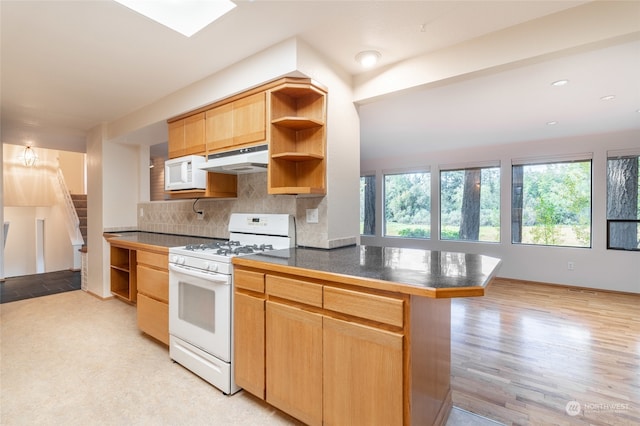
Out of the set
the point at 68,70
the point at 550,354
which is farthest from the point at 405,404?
the point at 68,70

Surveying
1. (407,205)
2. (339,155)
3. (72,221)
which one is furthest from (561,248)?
(72,221)

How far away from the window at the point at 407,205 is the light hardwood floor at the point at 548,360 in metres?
2.45

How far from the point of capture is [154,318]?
2.57m

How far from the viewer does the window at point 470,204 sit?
5.40 metres

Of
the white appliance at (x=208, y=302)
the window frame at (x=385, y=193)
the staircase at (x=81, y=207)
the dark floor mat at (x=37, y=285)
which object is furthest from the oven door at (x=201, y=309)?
the staircase at (x=81, y=207)

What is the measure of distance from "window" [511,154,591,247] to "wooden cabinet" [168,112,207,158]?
511cm

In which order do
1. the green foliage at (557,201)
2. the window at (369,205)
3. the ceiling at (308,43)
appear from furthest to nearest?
the window at (369,205), the green foliage at (557,201), the ceiling at (308,43)

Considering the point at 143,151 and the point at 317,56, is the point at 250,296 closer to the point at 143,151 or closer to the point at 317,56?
the point at 317,56

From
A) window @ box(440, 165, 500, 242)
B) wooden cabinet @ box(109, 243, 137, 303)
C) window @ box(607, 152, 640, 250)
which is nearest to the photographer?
wooden cabinet @ box(109, 243, 137, 303)

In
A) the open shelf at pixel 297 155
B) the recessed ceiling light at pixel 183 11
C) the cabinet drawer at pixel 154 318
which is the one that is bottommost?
the cabinet drawer at pixel 154 318

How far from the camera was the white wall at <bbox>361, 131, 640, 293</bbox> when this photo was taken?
173 inches

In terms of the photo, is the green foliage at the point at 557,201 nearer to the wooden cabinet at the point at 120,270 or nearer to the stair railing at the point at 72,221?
the wooden cabinet at the point at 120,270

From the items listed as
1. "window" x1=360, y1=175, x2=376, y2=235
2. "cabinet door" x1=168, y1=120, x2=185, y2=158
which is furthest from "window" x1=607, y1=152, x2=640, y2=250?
"cabinet door" x1=168, y1=120, x2=185, y2=158

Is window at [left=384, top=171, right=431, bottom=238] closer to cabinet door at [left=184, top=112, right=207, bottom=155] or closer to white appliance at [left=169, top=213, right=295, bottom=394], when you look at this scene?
white appliance at [left=169, top=213, right=295, bottom=394]
